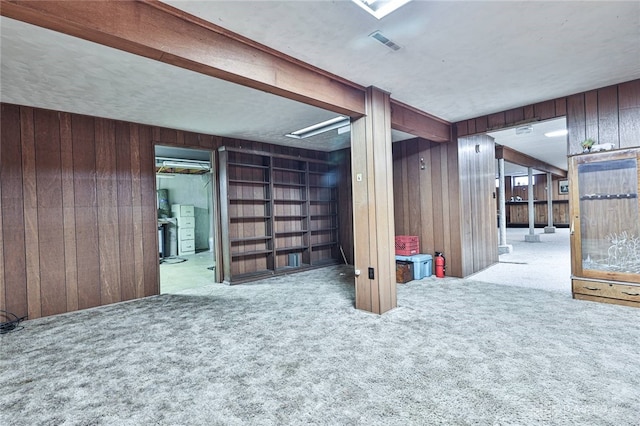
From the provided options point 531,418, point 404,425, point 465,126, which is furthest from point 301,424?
point 465,126

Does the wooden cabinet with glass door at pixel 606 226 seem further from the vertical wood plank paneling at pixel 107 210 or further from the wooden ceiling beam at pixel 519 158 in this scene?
the vertical wood plank paneling at pixel 107 210

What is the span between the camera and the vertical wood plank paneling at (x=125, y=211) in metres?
4.12

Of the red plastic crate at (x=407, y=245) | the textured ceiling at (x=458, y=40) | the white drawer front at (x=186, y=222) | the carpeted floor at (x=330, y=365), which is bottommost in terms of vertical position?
the carpeted floor at (x=330, y=365)

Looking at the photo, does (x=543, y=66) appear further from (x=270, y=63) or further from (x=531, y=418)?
(x=531, y=418)

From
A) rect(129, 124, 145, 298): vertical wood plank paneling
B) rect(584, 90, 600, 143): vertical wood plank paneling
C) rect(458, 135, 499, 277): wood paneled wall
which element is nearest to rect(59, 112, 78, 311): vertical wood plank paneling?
rect(129, 124, 145, 298): vertical wood plank paneling

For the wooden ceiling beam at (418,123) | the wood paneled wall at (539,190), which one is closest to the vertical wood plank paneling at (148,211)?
the wooden ceiling beam at (418,123)

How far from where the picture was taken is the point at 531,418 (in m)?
1.61

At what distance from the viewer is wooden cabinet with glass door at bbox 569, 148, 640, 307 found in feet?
10.8

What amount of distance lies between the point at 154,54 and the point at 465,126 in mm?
4385

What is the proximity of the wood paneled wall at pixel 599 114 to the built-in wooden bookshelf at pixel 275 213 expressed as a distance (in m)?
3.79

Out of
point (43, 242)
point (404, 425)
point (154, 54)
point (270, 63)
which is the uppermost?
point (270, 63)

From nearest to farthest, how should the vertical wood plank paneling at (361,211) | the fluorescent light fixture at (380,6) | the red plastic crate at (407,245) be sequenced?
1. the fluorescent light fixture at (380,6)
2. the vertical wood plank paneling at (361,211)
3. the red plastic crate at (407,245)

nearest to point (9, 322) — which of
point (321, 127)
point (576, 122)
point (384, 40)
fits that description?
point (321, 127)

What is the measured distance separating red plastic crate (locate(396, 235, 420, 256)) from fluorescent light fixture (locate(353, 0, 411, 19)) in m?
3.70
